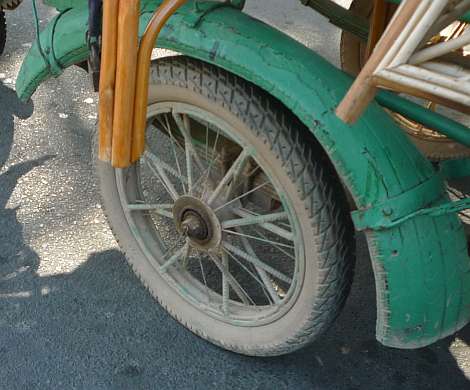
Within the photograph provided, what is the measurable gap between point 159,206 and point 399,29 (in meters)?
0.98

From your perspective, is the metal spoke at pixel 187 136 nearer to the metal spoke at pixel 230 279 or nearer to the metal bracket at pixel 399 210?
the metal spoke at pixel 230 279

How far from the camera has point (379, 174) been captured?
1314mm

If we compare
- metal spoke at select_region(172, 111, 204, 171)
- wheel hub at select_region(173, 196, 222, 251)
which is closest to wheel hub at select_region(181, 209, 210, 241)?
wheel hub at select_region(173, 196, 222, 251)

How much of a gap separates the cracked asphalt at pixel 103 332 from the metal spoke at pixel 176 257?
0.67 feet

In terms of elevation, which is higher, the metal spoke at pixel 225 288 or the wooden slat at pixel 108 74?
the wooden slat at pixel 108 74

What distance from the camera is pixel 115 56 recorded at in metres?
1.20

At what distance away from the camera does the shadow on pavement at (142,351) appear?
1807mm

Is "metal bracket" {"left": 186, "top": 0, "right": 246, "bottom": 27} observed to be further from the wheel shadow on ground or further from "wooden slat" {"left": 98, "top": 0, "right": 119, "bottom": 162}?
the wheel shadow on ground

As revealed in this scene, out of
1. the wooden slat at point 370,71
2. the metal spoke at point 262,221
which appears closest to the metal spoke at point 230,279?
the metal spoke at point 262,221

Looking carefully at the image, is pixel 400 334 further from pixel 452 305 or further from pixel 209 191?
pixel 209 191

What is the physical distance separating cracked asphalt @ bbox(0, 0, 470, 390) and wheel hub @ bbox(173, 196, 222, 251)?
0.34 metres

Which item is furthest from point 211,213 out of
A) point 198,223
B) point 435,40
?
point 435,40

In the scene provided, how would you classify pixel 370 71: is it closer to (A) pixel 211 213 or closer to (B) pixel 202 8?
(B) pixel 202 8

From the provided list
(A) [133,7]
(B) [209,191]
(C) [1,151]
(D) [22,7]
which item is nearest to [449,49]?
(A) [133,7]
